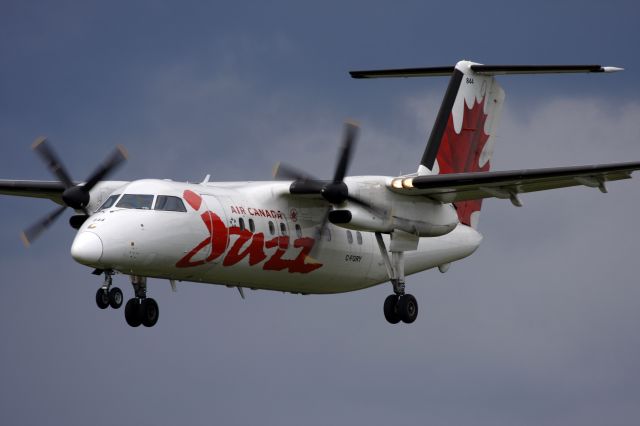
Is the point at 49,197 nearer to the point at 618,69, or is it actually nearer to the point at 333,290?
the point at 333,290

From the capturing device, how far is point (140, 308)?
80.8ft

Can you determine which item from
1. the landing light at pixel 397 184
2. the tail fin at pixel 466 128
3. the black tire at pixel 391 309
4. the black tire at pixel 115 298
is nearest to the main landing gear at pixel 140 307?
the black tire at pixel 115 298

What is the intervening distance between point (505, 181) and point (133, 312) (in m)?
7.66

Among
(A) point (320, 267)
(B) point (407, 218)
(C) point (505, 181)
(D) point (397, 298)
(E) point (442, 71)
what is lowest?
(D) point (397, 298)

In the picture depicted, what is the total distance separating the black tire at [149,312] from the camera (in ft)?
80.9

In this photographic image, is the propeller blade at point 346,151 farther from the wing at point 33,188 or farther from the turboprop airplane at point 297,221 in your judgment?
the wing at point 33,188

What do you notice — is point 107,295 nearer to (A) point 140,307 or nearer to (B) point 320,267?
(A) point 140,307

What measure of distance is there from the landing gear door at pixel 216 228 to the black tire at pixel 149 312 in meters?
1.99

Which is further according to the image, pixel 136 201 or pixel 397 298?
pixel 397 298

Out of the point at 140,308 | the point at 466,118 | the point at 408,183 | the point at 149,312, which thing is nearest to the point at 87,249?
the point at 140,308

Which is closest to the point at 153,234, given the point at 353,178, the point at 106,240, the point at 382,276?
the point at 106,240

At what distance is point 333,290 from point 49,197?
660 cm

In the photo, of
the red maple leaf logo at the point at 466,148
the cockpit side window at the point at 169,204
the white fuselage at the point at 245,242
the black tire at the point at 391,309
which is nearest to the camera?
the white fuselage at the point at 245,242

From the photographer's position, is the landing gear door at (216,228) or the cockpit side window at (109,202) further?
the landing gear door at (216,228)
